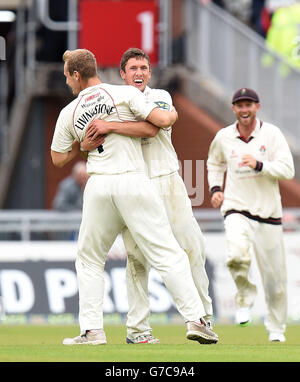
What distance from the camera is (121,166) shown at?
10148mm

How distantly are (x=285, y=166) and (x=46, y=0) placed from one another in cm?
911

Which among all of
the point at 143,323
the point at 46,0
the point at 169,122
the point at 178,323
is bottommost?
the point at 178,323

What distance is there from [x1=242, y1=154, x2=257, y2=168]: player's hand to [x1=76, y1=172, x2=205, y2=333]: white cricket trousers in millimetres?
2389

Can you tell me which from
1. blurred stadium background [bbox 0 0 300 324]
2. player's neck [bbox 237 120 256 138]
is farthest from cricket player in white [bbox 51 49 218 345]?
blurred stadium background [bbox 0 0 300 324]

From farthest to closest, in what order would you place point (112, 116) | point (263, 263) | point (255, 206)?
1. point (263, 263)
2. point (255, 206)
3. point (112, 116)

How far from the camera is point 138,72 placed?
10.8 m

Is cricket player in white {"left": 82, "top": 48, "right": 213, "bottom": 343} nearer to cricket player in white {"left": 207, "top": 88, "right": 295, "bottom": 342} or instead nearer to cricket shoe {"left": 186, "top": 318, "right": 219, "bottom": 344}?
cricket shoe {"left": 186, "top": 318, "right": 219, "bottom": 344}

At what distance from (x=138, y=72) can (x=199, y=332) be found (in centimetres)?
235

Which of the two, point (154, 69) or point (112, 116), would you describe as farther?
point (154, 69)

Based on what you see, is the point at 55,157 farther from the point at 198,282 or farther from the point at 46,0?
the point at 46,0

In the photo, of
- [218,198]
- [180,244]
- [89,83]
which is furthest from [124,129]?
[218,198]

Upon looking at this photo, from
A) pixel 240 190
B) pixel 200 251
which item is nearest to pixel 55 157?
pixel 200 251

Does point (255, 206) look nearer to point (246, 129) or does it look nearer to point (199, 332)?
point (246, 129)

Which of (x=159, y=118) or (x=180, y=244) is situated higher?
(x=159, y=118)
